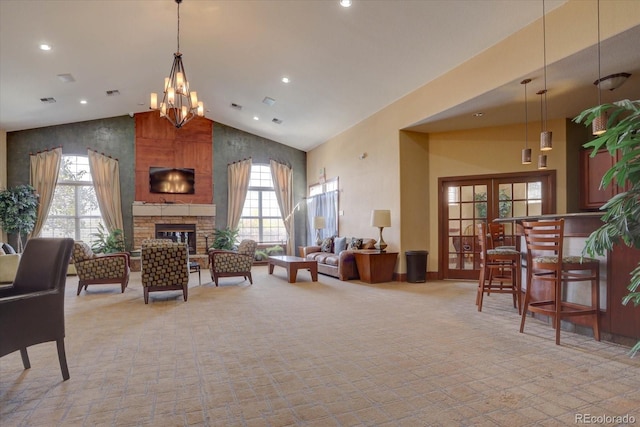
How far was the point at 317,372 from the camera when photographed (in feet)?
8.77

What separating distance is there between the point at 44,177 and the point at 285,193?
19.6ft

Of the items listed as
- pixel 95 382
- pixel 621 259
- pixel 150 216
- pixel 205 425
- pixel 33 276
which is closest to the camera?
pixel 205 425

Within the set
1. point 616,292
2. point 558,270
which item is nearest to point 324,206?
point 558,270

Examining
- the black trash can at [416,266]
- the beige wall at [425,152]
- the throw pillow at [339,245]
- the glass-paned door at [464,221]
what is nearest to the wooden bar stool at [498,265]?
the black trash can at [416,266]

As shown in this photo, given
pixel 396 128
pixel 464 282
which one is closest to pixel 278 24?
pixel 396 128

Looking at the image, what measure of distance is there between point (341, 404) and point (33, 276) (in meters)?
2.39

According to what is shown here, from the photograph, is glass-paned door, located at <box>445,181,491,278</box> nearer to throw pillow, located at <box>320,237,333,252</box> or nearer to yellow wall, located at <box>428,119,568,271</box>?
yellow wall, located at <box>428,119,568,271</box>

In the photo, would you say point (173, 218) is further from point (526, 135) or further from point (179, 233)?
point (526, 135)

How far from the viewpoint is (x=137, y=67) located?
6797 millimetres

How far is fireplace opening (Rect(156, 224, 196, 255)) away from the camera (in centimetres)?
941

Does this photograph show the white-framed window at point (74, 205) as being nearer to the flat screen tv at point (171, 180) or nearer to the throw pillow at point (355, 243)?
the flat screen tv at point (171, 180)

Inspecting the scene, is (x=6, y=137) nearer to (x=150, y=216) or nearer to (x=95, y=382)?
(x=150, y=216)

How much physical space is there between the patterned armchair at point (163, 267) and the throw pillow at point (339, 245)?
12.1ft

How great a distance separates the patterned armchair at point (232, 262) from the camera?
21.4 ft
